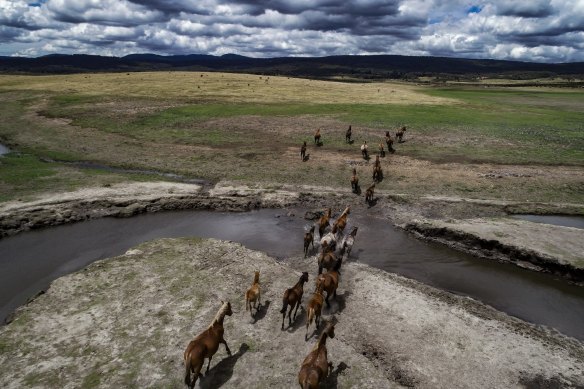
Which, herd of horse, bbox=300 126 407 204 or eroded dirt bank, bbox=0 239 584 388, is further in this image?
herd of horse, bbox=300 126 407 204

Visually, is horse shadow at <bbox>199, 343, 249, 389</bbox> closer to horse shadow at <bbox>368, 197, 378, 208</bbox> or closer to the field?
horse shadow at <bbox>368, 197, 378, 208</bbox>

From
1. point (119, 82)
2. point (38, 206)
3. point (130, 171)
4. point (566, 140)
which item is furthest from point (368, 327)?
point (119, 82)

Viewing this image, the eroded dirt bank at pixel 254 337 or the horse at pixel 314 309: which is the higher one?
the horse at pixel 314 309

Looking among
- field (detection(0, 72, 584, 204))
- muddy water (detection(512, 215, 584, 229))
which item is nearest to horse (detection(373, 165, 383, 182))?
field (detection(0, 72, 584, 204))

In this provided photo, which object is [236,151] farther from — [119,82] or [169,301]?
[119,82]

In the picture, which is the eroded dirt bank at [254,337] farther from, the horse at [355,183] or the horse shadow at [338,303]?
the horse at [355,183]

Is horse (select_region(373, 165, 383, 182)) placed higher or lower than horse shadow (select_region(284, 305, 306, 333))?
higher

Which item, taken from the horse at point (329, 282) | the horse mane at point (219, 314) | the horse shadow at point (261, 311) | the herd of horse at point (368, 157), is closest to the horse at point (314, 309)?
the horse at point (329, 282)
